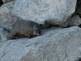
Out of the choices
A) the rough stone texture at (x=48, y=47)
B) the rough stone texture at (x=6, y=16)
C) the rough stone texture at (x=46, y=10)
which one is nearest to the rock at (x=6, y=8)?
the rough stone texture at (x=6, y=16)

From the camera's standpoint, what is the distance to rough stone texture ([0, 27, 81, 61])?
1.51m

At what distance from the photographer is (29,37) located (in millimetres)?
1751

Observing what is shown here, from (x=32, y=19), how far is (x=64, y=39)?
326mm

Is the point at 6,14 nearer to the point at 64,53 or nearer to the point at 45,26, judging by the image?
the point at 45,26

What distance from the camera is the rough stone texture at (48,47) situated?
1.51 m

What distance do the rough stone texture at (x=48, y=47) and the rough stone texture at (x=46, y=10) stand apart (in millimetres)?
104

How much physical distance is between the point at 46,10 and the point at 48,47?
0.36m

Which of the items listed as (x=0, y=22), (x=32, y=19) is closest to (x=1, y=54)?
(x=32, y=19)

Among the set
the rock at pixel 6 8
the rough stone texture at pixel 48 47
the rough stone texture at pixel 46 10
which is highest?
the rough stone texture at pixel 46 10

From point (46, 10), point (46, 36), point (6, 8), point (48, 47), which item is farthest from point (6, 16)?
point (48, 47)

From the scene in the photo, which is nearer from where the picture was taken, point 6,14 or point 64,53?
point 64,53

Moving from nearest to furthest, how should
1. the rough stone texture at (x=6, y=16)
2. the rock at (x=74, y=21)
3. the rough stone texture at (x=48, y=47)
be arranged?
1. the rough stone texture at (x=48, y=47)
2. the rock at (x=74, y=21)
3. the rough stone texture at (x=6, y=16)

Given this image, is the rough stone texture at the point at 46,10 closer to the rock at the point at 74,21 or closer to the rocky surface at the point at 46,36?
the rocky surface at the point at 46,36

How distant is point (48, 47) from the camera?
1556 mm
